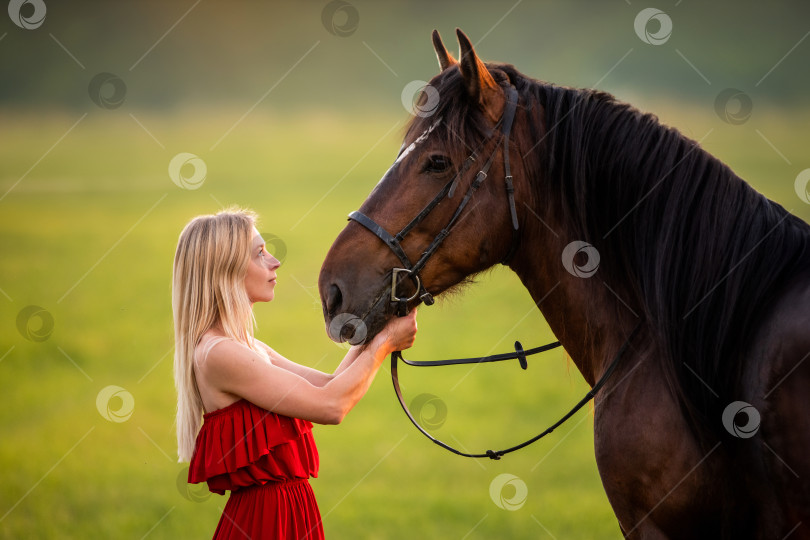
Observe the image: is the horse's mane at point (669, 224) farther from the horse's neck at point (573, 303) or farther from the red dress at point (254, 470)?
the red dress at point (254, 470)

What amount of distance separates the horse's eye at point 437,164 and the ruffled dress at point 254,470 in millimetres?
1293

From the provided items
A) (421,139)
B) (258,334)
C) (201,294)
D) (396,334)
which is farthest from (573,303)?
(258,334)

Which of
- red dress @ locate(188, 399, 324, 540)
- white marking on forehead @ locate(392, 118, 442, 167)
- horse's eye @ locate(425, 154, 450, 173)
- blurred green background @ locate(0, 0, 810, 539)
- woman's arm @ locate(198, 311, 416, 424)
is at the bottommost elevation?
red dress @ locate(188, 399, 324, 540)

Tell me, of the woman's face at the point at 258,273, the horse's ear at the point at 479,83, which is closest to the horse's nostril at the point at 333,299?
the woman's face at the point at 258,273

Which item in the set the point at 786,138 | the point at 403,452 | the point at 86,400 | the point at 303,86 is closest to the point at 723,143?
the point at 786,138

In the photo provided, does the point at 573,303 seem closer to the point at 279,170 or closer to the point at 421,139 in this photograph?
the point at 421,139

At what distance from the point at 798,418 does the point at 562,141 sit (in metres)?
1.36

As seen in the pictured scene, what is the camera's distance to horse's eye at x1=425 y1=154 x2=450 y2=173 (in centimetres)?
296

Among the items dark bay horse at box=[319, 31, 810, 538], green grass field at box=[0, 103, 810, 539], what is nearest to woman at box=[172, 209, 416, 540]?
dark bay horse at box=[319, 31, 810, 538]

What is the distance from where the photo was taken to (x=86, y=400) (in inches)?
440

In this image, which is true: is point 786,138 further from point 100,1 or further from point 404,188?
point 100,1

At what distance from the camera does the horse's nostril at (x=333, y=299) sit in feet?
9.68

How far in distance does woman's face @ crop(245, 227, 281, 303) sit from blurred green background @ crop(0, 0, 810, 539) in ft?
17.6

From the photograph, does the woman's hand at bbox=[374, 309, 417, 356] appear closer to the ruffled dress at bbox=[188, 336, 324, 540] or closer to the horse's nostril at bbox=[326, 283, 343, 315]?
the horse's nostril at bbox=[326, 283, 343, 315]
